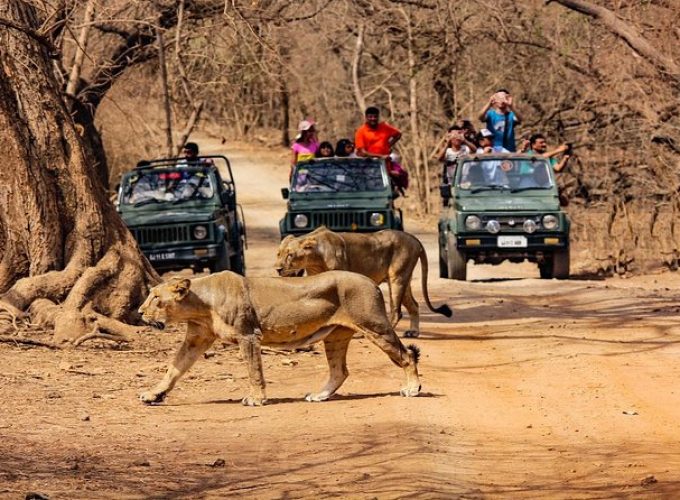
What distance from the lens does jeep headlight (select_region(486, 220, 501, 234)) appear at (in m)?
20.0

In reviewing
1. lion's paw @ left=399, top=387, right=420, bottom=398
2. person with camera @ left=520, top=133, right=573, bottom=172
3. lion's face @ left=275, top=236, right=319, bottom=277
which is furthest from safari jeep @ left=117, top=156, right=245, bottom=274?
lion's paw @ left=399, top=387, right=420, bottom=398

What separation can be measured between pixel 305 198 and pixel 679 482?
1292cm

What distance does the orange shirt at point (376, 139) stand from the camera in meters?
20.1

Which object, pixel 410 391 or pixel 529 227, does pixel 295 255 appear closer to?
pixel 410 391

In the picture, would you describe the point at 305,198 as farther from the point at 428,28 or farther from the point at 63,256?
the point at 428,28

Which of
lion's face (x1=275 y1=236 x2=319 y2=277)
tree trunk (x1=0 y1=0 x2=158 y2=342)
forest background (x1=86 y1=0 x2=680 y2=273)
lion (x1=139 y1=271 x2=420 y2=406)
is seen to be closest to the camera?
lion (x1=139 y1=271 x2=420 y2=406)

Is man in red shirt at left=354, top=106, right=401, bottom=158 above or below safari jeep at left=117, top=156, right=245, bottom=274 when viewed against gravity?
above

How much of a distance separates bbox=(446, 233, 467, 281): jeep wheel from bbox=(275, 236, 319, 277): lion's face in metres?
8.02

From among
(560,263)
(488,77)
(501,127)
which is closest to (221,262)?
(501,127)

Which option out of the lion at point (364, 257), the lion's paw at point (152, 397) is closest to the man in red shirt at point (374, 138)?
the lion at point (364, 257)

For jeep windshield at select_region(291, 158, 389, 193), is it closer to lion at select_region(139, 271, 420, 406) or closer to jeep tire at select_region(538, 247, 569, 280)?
jeep tire at select_region(538, 247, 569, 280)

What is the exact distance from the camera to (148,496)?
6996 millimetres

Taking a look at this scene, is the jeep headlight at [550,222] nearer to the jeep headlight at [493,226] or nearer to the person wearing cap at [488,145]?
the jeep headlight at [493,226]

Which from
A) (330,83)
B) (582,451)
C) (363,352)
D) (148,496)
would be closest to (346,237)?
(363,352)
